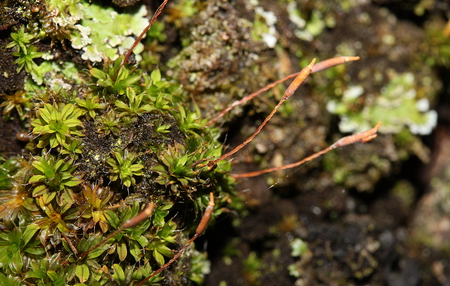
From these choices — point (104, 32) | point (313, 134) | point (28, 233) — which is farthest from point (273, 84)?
point (28, 233)

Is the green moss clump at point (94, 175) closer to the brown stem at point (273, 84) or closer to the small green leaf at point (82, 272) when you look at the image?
the small green leaf at point (82, 272)

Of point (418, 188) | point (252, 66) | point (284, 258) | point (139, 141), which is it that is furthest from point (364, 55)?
point (139, 141)

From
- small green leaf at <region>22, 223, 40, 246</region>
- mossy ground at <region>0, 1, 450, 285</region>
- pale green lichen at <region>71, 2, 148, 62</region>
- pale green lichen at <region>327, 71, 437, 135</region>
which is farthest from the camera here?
pale green lichen at <region>327, 71, 437, 135</region>

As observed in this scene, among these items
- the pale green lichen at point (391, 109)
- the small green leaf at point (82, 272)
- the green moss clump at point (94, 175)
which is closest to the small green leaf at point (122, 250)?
the green moss clump at point (94, 175)

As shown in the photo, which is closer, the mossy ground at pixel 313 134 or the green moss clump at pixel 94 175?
the green moss clump at pixel 94 175

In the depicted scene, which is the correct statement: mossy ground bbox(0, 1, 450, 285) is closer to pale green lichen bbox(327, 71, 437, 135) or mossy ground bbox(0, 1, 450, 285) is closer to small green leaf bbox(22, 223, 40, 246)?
pale green lichen bbox(327, 71, 437, 135)

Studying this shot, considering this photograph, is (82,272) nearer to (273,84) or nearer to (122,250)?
(122,250)

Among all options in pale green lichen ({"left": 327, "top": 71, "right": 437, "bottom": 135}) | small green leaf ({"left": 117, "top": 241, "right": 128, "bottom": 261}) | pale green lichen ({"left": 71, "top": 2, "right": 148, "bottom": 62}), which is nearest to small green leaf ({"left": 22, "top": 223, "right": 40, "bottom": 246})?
small green leaf ({"left": 117, "top": 241, "right": 128, "bottom": 261})

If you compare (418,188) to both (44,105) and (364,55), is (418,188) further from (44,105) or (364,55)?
(44,105)
